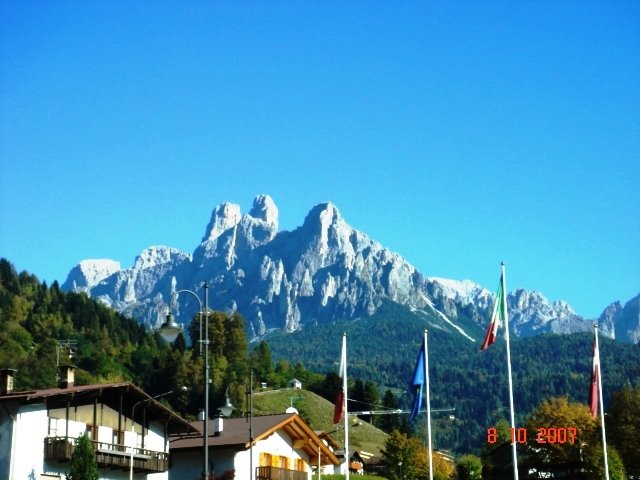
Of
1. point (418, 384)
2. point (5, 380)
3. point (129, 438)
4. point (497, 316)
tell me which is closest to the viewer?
point (497, 316)

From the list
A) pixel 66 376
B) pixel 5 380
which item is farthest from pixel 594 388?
pixel 5 380

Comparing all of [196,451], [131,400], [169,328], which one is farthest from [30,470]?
[169,328]

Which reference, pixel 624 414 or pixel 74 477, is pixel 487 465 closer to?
pixel 624 414

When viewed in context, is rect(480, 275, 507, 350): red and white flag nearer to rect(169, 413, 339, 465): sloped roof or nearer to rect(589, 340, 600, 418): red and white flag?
rect(589, 340, 600, 418): red and white flag

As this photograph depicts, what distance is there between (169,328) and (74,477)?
69.5ft

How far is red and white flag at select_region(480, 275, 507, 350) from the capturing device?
51031 millimetres

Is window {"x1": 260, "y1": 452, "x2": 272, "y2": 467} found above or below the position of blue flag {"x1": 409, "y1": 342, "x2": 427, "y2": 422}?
below

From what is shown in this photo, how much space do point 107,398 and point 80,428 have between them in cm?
316

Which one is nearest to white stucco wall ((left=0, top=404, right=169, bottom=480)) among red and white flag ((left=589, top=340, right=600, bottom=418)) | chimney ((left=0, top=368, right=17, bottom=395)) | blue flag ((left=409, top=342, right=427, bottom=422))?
chimney ((left=0, top=368, right=17, bottom=395))

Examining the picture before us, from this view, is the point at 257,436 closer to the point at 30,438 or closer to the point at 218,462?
the point at 218,462

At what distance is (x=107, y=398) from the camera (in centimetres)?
5966

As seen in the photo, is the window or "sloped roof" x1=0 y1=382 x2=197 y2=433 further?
the window

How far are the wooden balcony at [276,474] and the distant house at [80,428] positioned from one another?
20.8 feet

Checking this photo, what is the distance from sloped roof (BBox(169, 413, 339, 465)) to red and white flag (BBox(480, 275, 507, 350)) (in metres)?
20.0
